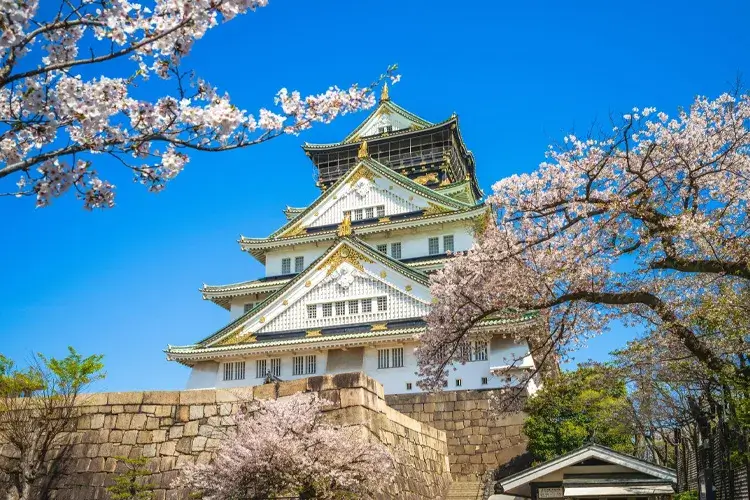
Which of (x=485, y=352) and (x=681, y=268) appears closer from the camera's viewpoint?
(x=681, y=268)

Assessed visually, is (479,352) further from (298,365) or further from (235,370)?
(235,370)

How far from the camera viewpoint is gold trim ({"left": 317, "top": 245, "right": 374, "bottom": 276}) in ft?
97.4

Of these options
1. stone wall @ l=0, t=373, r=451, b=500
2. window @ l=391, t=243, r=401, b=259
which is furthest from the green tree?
window @ l=391, t=243, r=401, b=259

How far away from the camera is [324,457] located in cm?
1243

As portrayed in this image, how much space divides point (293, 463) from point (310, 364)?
16.6m

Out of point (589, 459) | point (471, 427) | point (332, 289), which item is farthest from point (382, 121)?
point (589, 459)

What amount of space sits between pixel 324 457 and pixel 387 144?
1262 inches

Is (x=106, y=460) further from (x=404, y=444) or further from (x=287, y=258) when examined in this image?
(x=287, y=258)

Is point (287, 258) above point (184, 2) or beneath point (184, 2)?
above

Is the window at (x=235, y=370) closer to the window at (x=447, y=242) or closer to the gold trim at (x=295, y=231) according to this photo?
the gold trim at (x=295, y=231)

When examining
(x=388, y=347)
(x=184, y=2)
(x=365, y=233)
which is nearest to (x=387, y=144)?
(x=365, y=233)

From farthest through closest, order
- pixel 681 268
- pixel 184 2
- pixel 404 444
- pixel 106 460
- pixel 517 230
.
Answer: pixel 404 444
pixel 106 460
pixel 517 230
pixel 681 268
pixel 184 2

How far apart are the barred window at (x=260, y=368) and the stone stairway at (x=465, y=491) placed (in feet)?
34.2

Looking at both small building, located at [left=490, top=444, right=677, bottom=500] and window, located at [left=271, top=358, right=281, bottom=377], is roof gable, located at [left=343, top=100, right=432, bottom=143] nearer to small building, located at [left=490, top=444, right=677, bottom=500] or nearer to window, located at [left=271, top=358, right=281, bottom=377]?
window, located at [left=271, top=358, right=281, bottom=377]
